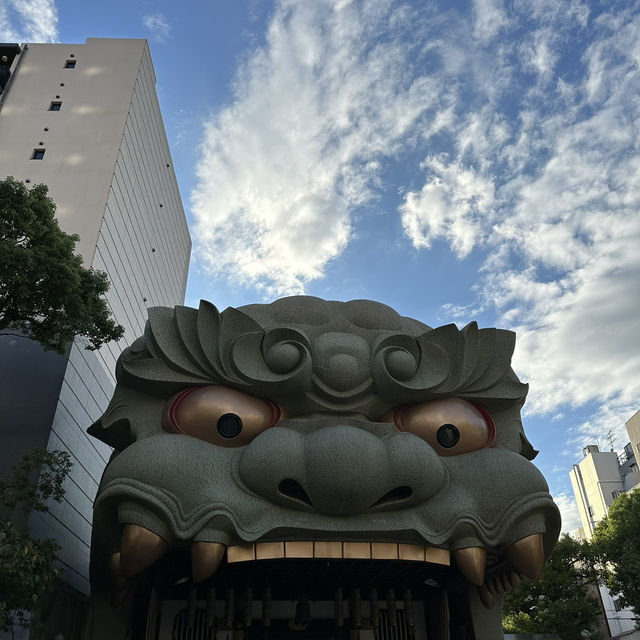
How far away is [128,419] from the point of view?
10.4 metres

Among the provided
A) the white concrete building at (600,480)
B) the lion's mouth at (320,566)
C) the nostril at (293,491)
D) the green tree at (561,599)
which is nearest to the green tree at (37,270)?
the lion's mouth at (320,566)

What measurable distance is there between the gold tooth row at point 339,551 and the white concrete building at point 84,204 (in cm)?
616

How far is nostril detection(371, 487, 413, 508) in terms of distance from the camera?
9.10m

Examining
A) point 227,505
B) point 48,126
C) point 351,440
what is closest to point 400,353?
point 351,440

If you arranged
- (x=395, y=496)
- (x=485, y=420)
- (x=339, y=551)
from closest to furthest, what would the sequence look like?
(x=339, y=551) → (x=395, y=496) → (x=485, y=420)

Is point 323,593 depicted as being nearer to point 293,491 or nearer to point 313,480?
point 293,491

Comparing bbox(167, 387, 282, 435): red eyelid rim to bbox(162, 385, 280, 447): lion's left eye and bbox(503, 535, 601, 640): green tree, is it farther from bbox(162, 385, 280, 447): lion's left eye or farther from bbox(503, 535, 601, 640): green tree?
bbox(503, 535, 601, 640): green tree

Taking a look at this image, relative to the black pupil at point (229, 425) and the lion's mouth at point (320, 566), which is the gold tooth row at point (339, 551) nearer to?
the lion's mouth at point (320, 566)

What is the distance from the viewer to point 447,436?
10.2 metres

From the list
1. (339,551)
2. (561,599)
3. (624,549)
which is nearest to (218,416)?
(339,551)

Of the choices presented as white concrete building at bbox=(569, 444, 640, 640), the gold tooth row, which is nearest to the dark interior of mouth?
the gold tooth row

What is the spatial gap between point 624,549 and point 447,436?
1832cm

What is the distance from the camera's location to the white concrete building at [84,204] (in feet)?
45.4

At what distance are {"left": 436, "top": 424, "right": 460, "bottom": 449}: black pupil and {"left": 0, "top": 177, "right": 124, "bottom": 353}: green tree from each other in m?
7.19
